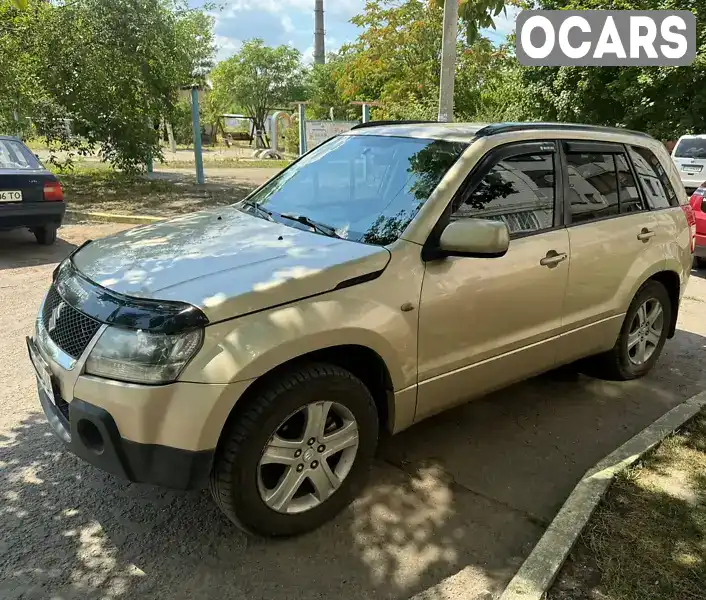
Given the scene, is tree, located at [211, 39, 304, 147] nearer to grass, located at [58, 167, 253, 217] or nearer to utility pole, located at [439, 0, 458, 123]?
grass, located at [58, 167, 253, 217]

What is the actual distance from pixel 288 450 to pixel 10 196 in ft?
22.0

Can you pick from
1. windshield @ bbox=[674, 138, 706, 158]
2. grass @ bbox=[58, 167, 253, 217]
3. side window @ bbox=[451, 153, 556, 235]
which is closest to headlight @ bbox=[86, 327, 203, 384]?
side window @ bbox=[451, 153, 556, 235]

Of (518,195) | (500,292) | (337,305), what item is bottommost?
(500,292)

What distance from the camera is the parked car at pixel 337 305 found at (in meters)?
2.41

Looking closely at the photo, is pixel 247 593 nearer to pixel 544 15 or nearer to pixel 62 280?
pixel 62 280

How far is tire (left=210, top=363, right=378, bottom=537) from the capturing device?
2.50m

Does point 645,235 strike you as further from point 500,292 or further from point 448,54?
point 448,54

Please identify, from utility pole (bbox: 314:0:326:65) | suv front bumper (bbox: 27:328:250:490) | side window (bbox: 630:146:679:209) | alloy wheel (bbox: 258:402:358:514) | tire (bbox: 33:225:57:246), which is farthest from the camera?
utility pole (bbox: 314:0:326:65)

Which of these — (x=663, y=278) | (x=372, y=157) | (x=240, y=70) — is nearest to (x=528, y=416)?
(x=663, y=278)

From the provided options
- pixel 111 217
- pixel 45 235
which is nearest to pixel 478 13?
pixel 45 235

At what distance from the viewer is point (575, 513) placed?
2.85 metres

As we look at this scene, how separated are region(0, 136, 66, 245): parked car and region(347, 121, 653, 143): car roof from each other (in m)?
5.50

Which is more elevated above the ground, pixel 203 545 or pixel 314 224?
pixel 314 224

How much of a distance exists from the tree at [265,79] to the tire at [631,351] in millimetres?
41082
